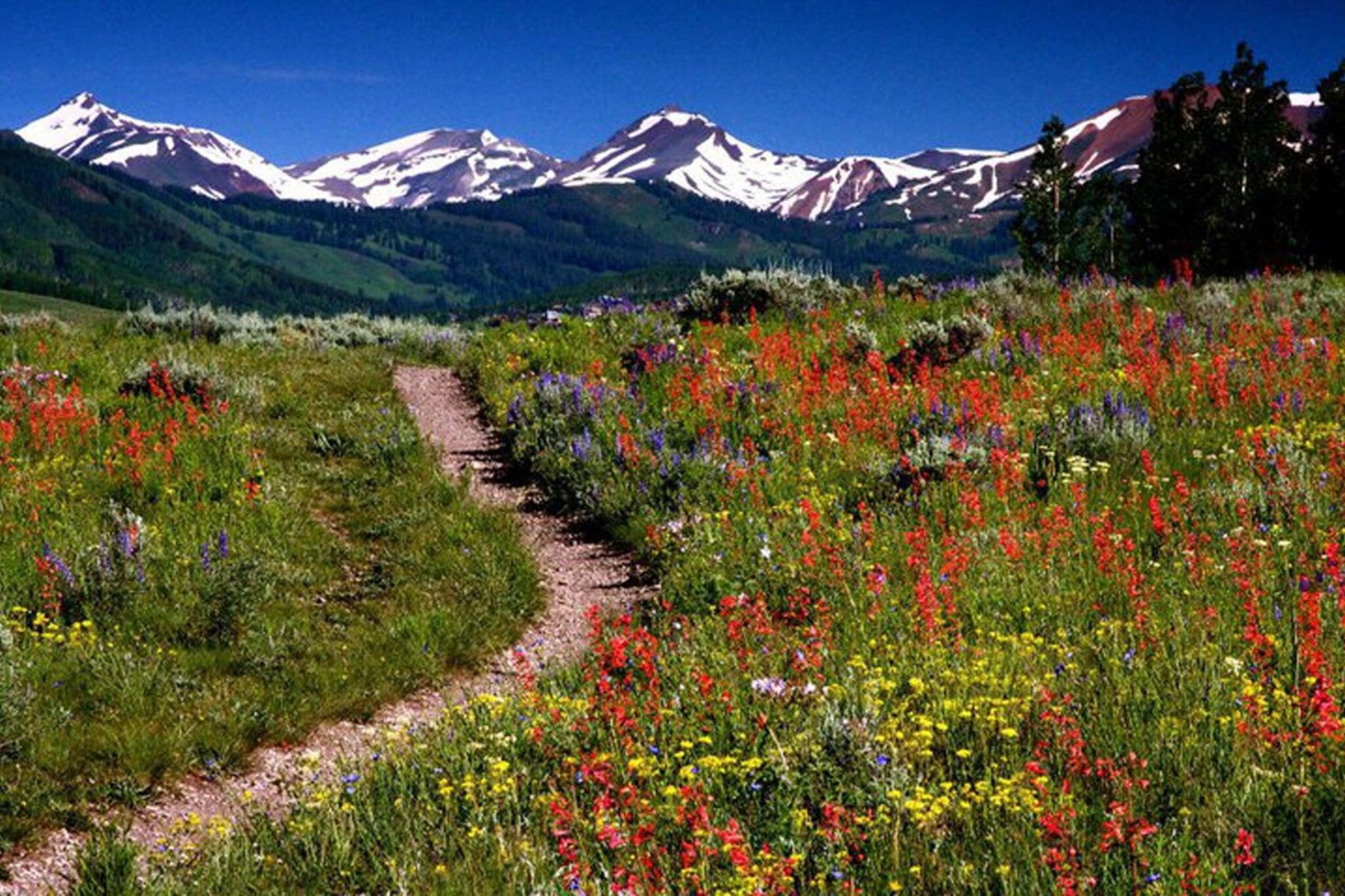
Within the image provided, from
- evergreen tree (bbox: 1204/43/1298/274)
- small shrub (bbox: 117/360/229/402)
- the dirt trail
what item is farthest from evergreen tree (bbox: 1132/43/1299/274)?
small shrub (bbox: 117/360/229/402)

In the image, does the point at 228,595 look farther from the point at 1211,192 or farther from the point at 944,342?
the point at 1211,192

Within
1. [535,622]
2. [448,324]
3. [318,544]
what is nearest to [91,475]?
[318,544]

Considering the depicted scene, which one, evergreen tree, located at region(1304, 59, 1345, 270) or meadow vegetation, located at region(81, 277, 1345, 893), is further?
evergreen tree, located at region(1304, 59, 1345, 270)

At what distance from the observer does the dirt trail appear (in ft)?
15.1

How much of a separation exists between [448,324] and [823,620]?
1906cm

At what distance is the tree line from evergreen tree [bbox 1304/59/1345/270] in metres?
0.05

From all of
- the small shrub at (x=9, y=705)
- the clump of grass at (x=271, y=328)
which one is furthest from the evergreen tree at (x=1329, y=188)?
the small shrub at (x=9, y=705)

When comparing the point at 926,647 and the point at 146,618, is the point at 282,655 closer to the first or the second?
the point at 146,618

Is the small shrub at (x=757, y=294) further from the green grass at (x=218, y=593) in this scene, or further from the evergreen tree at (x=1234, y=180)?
the evergreen tree at (x=1234, y=180)

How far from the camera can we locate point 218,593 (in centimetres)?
707

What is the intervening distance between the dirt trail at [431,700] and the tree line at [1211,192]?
30.4 meters

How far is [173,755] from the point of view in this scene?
5301 mm

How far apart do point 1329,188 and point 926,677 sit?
46.1 meters

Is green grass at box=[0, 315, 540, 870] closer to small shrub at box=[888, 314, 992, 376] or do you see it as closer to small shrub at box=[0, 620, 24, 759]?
small shrub at box=[0, 620, 24, 759]
